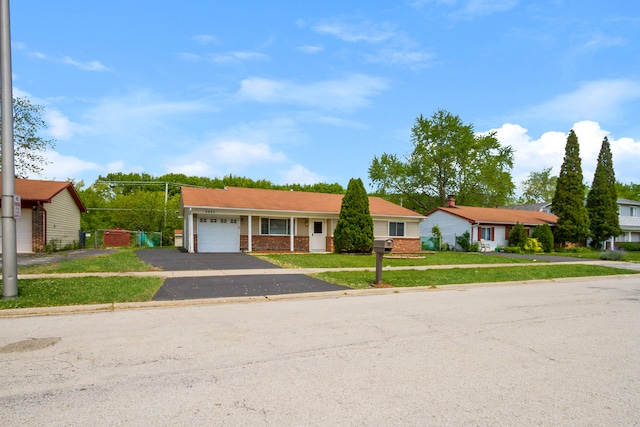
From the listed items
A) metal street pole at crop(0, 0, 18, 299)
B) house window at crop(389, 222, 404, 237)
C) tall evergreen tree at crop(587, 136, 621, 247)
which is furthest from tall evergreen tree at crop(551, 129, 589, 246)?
metal street pole at crop(0, 0, 18, 299)

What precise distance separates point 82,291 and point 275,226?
1727 cm

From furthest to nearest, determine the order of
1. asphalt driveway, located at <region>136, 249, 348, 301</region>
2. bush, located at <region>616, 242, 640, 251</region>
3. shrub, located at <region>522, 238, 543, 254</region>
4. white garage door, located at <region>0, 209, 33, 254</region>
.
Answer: bush, located at <region>616, 242, 640, 251</region> < shrub, located at <region>522, 238, 543, 254</region> < white garage door, located at <region>0, 209, 33, 254</region> < asphalt driveway, located at <region>136, 249, 348, 301</region>

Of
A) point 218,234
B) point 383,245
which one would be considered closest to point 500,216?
point 218,234

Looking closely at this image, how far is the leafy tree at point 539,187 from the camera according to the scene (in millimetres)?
71062

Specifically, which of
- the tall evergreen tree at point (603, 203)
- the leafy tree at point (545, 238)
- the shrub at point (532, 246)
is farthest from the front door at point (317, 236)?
the tall evergreen tree at point (603, 203)

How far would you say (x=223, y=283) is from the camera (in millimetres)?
11625

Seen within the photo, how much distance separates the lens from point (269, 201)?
2762 cm

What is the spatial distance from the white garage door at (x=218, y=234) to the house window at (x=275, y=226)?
62.9 inches

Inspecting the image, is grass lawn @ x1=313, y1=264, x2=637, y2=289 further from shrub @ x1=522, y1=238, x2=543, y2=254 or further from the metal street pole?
shrub @ x1=522, y1=238, x2=543, y2=254

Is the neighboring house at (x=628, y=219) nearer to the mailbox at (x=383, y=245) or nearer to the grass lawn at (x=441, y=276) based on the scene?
the grass lawn at (x=441, y=276)

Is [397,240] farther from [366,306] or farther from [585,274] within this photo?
[366,306]

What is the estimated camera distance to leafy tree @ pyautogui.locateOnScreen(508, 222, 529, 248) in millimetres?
33562

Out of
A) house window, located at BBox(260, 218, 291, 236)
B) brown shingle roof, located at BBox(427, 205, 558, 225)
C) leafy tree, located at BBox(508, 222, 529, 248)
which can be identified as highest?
brown shingle roof, located at BBox(427, 205, 558, 225)

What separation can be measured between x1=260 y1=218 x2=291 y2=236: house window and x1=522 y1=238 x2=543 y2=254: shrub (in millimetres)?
19020
